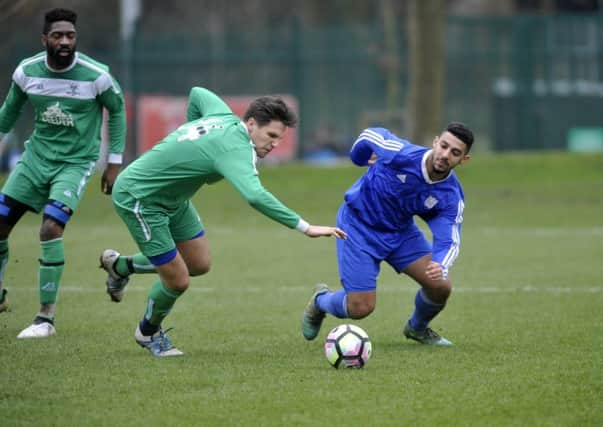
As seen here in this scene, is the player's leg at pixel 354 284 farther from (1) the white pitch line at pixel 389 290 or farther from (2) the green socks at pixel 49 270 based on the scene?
(1) the white pitch line at pixel 389 290

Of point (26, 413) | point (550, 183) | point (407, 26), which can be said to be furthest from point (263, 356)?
point (407, 26)

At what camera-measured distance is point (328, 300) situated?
8.02 m

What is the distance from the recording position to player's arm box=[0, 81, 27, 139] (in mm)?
8586

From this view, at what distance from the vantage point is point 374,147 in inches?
311

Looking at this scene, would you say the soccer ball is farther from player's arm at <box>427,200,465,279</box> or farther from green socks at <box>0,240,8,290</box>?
green socks at <box>0,240,8,290</box>

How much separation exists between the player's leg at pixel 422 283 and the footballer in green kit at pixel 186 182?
3.69 ft

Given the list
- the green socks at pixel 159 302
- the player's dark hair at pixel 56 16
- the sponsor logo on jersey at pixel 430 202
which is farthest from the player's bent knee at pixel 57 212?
the sponsor logo on jersey at pixel 430 202

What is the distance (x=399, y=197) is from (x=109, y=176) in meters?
2.36

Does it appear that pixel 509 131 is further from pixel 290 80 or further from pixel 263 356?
pixel 263 356

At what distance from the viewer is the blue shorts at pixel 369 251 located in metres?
7.87

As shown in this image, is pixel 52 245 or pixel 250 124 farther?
pixel 52 245

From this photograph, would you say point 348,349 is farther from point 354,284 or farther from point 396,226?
point 396,226

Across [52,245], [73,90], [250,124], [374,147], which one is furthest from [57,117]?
[374,147]

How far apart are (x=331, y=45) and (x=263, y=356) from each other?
66.5 ft
